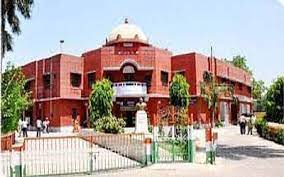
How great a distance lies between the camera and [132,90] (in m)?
27.4

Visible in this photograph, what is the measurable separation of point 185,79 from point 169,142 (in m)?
18.5

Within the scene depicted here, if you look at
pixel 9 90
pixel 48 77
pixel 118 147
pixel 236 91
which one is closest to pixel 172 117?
pixel 118 147

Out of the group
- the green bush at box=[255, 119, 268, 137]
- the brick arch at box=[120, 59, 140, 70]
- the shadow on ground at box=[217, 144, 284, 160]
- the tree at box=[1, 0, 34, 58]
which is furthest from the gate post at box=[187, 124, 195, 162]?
the brick arch at box=[120, 59, 140, 70]

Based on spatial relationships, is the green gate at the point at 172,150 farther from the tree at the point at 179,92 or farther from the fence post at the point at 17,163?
the tree at the point at 179,92

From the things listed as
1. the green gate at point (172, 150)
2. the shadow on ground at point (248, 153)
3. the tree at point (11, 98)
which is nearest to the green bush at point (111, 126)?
the tree at point (11, 98)

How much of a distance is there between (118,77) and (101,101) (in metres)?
3.77

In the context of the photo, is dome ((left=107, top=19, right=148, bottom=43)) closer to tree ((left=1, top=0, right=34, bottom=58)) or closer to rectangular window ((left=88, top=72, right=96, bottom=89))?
rectangular window ((left=88, top=72, right=96, bottom=89))

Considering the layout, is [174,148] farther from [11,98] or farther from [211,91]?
[211,91]

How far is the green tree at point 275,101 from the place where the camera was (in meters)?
30.3

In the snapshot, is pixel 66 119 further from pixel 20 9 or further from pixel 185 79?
pixel 20 9

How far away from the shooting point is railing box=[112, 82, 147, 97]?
89.9 ft

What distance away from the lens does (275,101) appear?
31094mm

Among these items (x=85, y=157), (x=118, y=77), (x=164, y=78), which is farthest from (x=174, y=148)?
(x=164, y=78)

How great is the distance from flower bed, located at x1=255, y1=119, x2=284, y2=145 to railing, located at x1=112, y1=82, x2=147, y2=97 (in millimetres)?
7668
